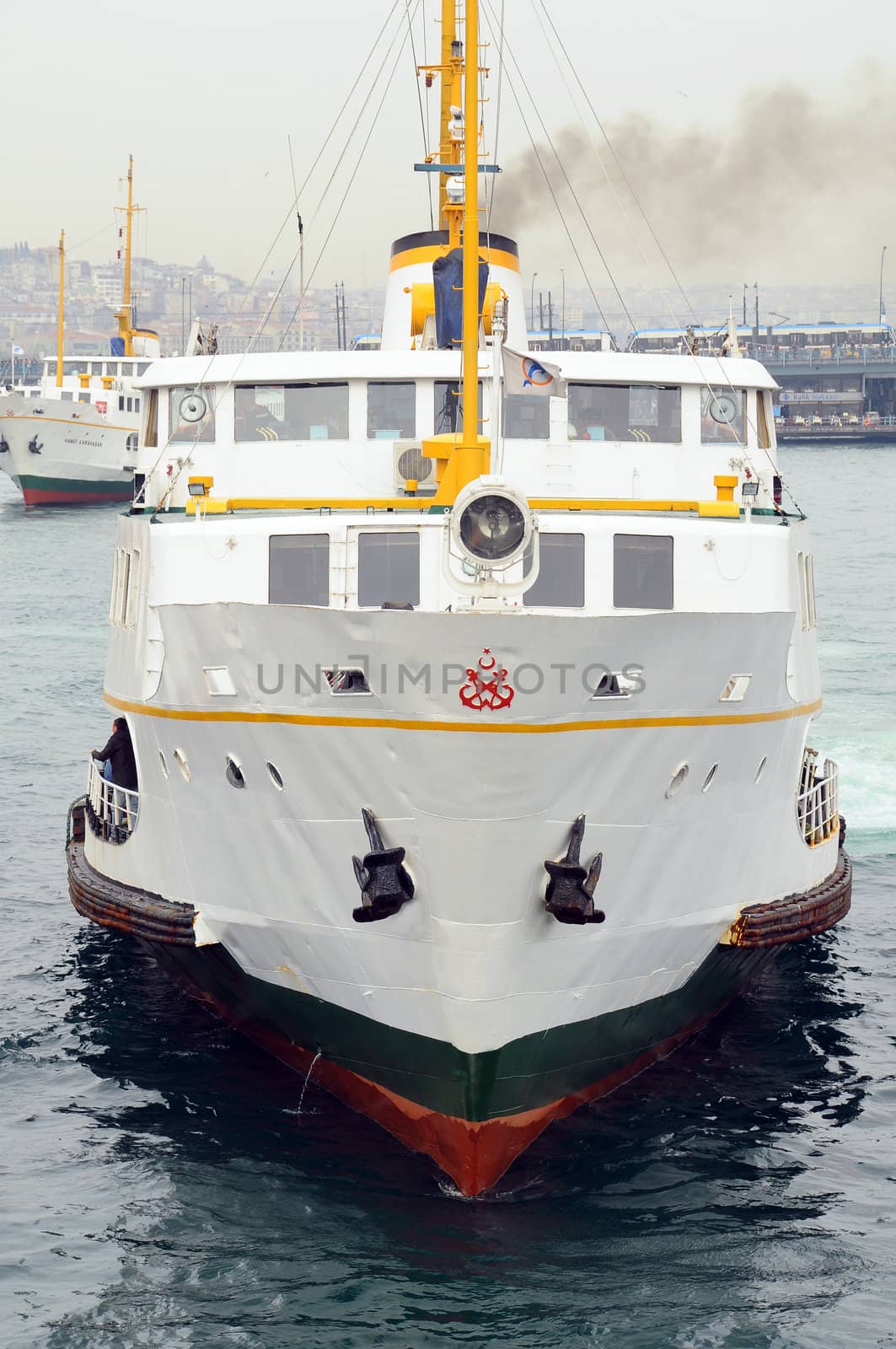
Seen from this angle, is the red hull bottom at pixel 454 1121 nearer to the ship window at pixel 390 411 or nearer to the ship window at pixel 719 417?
the ship window at pixel 390 411

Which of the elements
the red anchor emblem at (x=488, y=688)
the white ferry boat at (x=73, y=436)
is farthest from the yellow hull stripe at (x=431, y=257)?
the white ferry boat at (x=73, y=436)

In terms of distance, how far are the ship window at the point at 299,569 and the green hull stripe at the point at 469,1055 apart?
325 centimetres

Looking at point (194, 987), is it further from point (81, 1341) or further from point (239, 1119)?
point (81, 1341)

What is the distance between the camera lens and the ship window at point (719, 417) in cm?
1680

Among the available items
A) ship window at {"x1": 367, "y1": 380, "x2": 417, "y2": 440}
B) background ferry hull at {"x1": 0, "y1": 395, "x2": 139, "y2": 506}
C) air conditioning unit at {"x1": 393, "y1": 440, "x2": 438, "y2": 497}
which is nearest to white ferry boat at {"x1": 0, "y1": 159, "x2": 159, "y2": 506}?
background ferry hull at {"x1": 0, "y1": 395, "x2": 139, "y2": 506}

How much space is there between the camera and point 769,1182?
1312 centimetres

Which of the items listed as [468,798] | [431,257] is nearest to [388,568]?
[468,798]

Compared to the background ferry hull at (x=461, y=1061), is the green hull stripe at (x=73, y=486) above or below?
above

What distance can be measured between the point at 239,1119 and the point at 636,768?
16.0 ft

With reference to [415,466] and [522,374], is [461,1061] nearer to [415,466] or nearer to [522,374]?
[522,374]

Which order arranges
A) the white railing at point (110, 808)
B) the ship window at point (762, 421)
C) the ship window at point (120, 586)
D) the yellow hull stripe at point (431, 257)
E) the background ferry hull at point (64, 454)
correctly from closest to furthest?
the white railing at point (110, 808), the ship window at point (120, 586), the ship window at point (762, 421), the yellow hull stripe at point (431, 257), the background ferry hull at point (64, 454)

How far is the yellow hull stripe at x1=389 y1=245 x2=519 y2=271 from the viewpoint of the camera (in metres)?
20.2

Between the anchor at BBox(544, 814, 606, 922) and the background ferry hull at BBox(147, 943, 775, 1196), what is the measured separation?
1.33 m

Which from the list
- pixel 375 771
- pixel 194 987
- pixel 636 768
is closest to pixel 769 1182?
pixel 636 768
